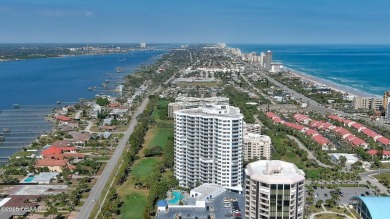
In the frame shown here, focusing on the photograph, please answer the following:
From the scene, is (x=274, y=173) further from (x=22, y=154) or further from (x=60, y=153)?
(x=22, y=154)

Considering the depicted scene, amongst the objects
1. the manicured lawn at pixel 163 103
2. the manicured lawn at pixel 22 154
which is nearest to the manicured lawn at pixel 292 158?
the manicured lawn at pixel 22 154

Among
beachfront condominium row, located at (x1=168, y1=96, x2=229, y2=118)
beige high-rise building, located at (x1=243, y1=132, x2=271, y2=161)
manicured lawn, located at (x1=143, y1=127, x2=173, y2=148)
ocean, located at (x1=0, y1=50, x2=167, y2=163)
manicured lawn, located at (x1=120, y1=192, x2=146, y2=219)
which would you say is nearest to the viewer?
manicured lawn, located at (x1=120, y1=192, x2=146, y2=219)

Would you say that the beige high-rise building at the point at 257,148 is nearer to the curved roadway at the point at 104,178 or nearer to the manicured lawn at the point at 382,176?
the manicured lawn at the point at 382,176

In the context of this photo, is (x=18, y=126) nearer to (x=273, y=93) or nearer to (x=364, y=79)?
(x=273, y=93)

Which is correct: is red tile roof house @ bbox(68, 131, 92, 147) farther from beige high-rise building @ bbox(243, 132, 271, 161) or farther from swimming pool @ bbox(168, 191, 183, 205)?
swimming pool @ bbox(168, 191, 183, 205)

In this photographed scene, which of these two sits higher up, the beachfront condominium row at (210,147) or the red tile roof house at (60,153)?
the beachfront condominium row at (210,147)

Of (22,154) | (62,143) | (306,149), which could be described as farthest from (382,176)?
(22,154)

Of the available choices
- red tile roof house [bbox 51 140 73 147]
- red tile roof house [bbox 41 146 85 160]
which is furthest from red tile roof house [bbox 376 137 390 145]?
red tile roof house [bbox 51 140 73 147]
